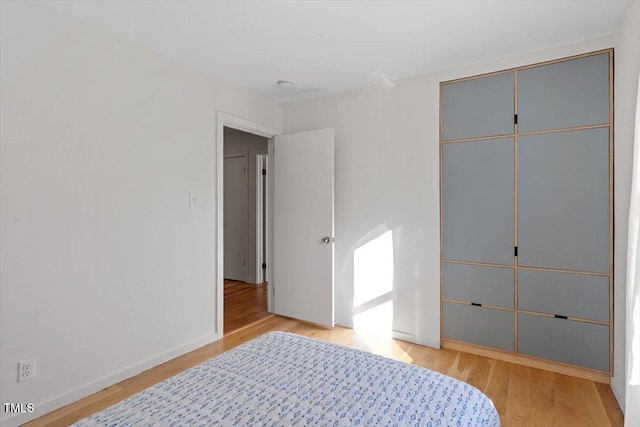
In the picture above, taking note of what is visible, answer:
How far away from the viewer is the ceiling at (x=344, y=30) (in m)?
2.04

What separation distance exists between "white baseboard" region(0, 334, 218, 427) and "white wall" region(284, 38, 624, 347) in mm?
1539

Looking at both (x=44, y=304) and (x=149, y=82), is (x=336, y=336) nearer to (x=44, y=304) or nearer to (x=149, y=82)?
(x=44, y=304)

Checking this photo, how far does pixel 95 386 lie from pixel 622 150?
3746 millimetres

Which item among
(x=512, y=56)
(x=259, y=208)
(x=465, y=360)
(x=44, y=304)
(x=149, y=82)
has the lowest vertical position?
(x=465, y=360)

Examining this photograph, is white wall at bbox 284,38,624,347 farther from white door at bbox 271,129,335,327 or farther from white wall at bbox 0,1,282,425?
white wall at bbox 0,1,282,425

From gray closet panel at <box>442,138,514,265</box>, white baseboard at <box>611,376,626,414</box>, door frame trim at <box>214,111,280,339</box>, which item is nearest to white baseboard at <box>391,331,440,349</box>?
gray closet panel at <box>442,138,514,265</box>

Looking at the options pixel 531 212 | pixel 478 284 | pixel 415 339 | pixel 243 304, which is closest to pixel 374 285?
pixel 415 339

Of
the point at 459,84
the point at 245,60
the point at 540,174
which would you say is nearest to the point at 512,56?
the point at 459,84

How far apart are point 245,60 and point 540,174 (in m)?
2.48

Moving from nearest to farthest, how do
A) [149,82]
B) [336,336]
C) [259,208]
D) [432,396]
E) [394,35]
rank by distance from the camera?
[432,396]
[394,35]
[149,82]
[336,336]
[259,208]

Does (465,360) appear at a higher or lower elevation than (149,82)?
lower

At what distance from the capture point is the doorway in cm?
523

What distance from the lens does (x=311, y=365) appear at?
1470mm

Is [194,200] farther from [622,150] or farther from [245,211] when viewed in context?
[622,150]
